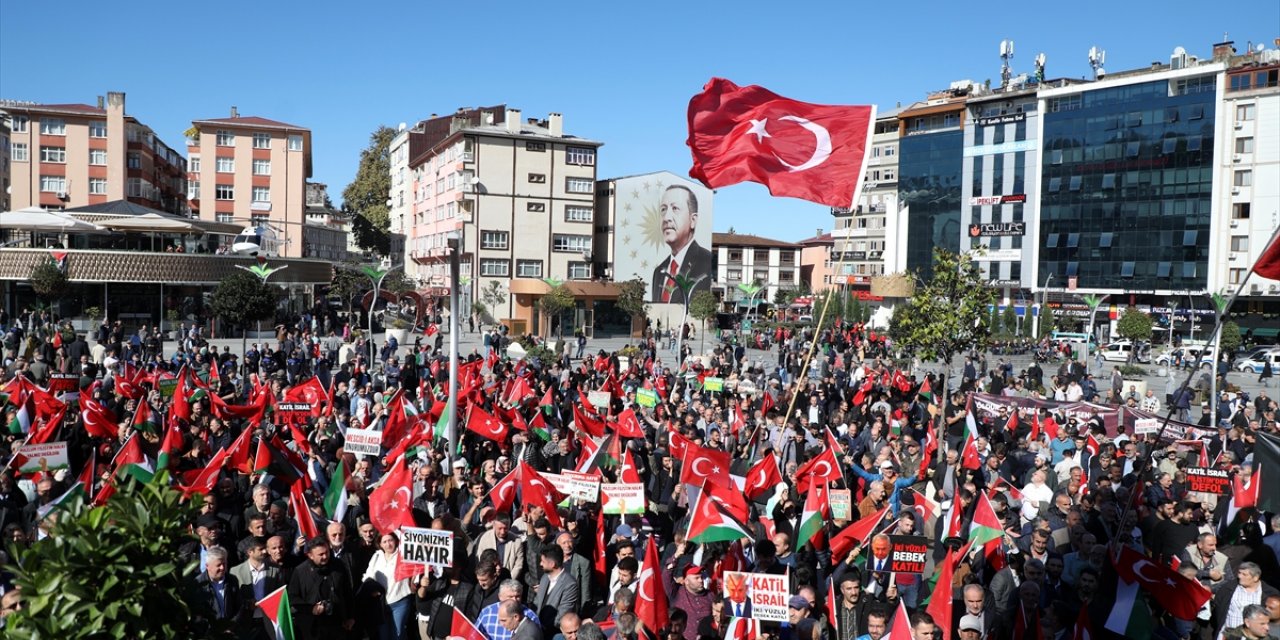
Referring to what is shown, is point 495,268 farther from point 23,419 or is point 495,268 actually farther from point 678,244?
point 23,419

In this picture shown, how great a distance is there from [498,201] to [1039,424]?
50.4 meters

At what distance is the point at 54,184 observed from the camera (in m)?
68.9

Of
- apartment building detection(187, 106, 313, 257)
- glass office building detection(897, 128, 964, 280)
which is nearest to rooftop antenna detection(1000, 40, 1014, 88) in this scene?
glass office building detection(897, 128, 964, 280)

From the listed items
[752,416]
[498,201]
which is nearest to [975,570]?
[752,416]

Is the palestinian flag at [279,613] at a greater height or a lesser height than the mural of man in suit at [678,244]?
lesser

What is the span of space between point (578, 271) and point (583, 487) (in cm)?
5809

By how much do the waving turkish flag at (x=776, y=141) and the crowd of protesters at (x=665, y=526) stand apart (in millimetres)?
2880

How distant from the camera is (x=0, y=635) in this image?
4.36 metres

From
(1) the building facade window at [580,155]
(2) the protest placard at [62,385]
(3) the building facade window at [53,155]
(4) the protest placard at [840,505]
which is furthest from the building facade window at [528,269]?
(4) the protest placard at [840,505]

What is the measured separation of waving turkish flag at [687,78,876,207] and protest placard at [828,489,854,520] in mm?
3761

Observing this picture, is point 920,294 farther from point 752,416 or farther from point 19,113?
point 19,113

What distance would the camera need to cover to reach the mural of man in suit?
70.7 meters

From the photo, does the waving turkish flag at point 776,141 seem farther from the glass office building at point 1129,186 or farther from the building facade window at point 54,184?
the glass office building at point 1129,186

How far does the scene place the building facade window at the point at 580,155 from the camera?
67938 mm
